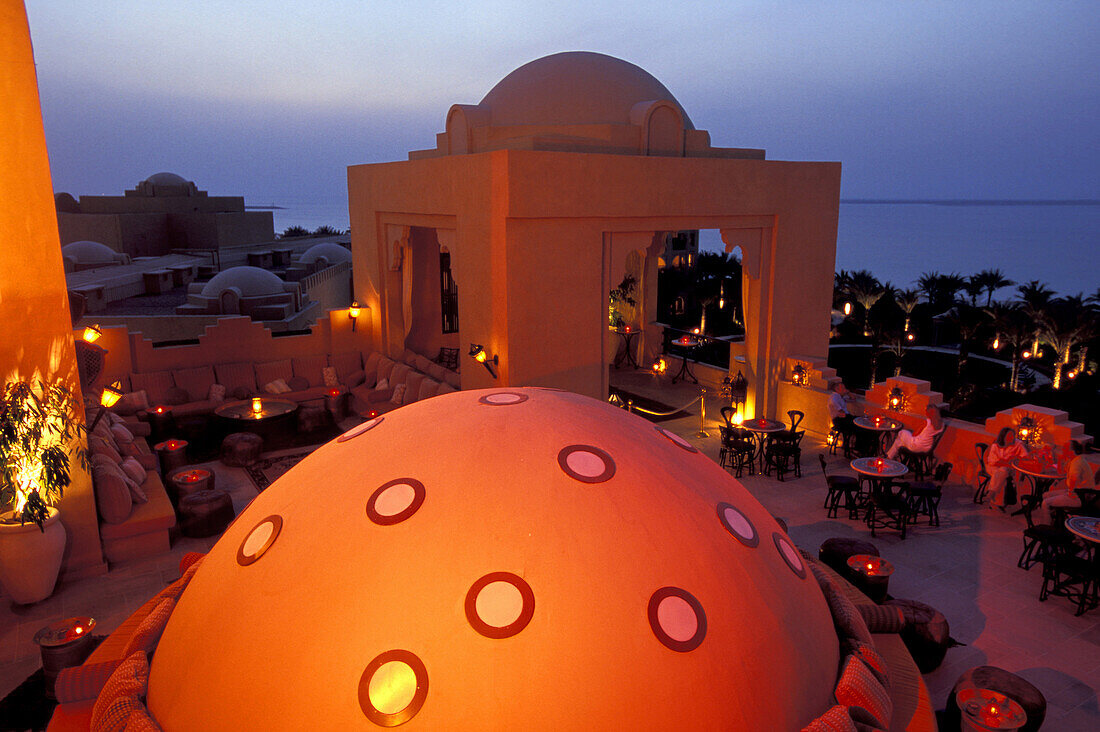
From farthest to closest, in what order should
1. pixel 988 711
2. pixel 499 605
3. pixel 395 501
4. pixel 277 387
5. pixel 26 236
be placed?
pixel 277 387 → pixel 26 236 → pixel 988 711 → pixel 395 501 → pixel 499 605

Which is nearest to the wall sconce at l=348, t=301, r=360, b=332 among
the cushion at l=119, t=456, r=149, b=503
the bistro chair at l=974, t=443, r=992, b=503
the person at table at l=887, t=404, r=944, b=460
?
the cushion at l=119, t=456, r=149, b=503

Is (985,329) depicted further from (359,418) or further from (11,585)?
(11,585)

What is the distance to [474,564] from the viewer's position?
3.67m

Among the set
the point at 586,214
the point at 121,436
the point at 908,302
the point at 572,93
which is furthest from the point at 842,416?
the point at 121,436

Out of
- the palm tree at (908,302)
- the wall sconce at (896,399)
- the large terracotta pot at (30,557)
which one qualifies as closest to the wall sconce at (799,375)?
the wall sconce at (896,399)

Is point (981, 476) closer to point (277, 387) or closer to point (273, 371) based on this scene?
point (277, 387)

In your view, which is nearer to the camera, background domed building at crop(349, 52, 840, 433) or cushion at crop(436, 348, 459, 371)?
background domed building at crop(349, 52, 840, 433)

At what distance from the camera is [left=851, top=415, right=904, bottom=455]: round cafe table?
39.8 ft

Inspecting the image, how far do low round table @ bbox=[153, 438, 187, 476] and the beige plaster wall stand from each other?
14.1 feet

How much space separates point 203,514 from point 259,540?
21.8ft

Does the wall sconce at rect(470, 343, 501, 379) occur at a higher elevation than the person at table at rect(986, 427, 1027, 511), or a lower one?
higher

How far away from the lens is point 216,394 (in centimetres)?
1579

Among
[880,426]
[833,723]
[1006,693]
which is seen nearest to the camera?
[833,723]

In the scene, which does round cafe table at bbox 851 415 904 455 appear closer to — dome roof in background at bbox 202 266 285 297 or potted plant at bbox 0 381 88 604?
potted plant at bbox 0 381 88 604
